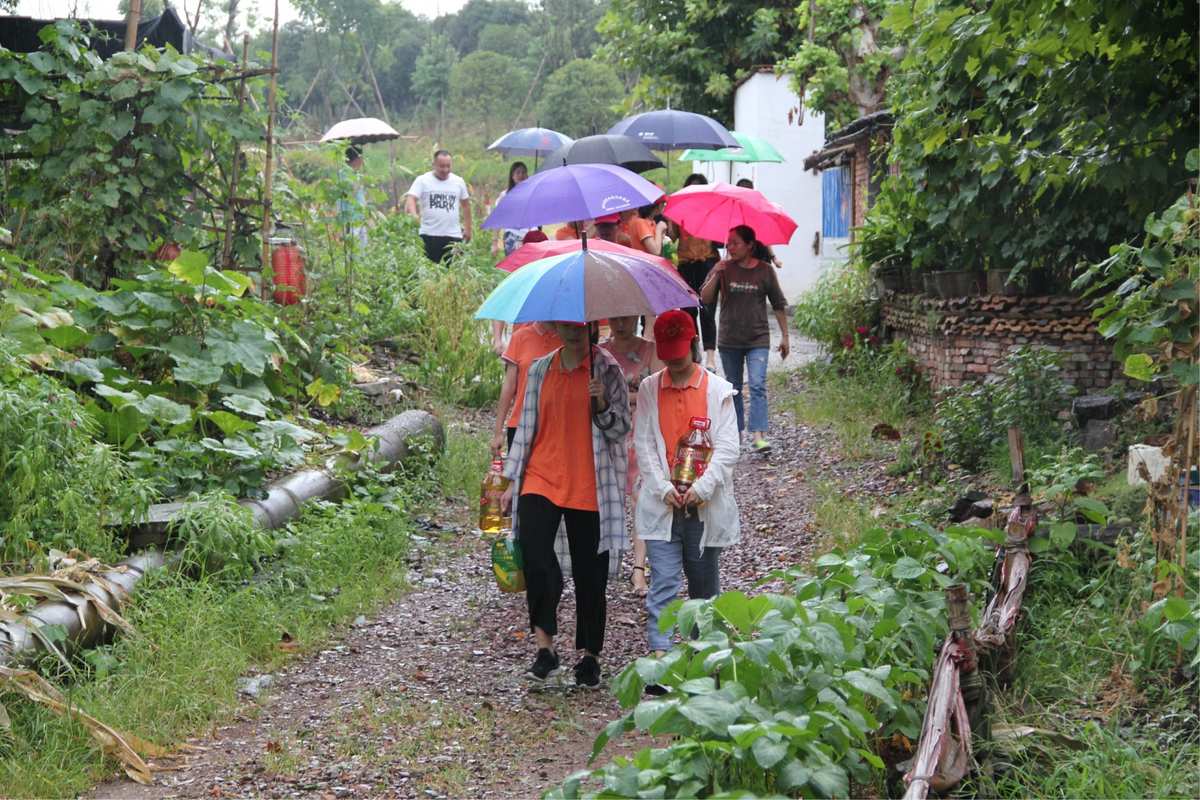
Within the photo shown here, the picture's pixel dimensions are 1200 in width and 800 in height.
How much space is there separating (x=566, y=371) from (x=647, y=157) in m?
5.73

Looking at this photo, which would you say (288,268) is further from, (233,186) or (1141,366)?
(1141,366)

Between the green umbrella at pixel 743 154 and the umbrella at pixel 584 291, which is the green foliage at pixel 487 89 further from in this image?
the umbrella at pixel 584 291

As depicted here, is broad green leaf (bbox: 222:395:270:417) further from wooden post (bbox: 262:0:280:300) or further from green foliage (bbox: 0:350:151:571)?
wooden post (bbox: 262:0:280:300)

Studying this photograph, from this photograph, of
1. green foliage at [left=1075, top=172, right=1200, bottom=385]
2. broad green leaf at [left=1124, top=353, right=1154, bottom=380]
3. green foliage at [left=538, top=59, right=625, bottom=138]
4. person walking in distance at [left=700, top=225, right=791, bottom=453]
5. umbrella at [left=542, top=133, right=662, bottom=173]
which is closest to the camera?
green foliage at [left=1075, top=172, right=1200, bottom=385]

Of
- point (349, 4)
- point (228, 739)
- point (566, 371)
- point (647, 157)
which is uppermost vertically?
point (349, 4)

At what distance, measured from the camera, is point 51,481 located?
6602mm

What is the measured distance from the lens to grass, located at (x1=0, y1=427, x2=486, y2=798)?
511cm

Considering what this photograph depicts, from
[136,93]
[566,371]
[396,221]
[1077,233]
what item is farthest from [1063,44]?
[396,221]

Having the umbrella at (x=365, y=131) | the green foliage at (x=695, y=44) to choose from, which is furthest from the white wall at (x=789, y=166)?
the umbrella at (x=365, y=131)

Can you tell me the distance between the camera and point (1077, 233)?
10.0 meters

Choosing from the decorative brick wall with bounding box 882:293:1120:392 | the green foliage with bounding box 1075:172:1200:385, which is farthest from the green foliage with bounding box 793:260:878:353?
the green foliage with bounding box 1075:172:1200:385

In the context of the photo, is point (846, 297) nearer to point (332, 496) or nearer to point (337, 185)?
point (337, 185)

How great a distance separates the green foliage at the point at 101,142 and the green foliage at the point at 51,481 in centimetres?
252

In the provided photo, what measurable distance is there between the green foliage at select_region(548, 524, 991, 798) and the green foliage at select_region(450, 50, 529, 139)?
37709 millimetres
